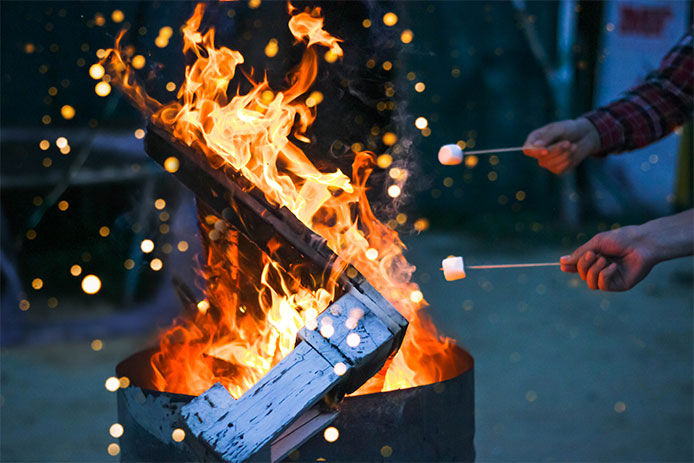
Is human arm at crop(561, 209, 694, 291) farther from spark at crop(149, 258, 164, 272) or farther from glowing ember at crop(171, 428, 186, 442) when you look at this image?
spark at crop(149, 258, 164, 272)

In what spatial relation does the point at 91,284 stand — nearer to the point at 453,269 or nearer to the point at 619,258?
the point at 453,269

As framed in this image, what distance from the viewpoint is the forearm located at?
1.62m

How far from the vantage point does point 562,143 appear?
7.22ft

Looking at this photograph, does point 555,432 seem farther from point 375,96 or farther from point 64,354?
point 64,354

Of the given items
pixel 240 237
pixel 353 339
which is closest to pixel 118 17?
pixel 240 237

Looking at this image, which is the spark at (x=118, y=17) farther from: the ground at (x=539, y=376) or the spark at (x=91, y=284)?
the ground at (x=539, y=376)

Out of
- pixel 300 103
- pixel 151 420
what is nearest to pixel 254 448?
pixel 151 420

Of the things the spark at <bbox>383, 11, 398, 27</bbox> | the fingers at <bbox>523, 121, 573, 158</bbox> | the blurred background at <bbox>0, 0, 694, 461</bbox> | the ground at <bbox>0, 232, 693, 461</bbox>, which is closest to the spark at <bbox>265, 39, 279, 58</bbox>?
the blurred background at <bbox>0, 0, 694, 461</bbox>

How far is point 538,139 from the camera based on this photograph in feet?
7.29

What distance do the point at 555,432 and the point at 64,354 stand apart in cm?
293

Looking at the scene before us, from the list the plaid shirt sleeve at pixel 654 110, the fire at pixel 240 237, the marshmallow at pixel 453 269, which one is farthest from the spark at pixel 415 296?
the plaid shirt sleeve at pixel 654 110

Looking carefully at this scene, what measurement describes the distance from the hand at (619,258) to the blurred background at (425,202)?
2.05 feet

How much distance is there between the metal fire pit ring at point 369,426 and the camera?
1.54 metres

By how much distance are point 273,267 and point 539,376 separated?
251cm
